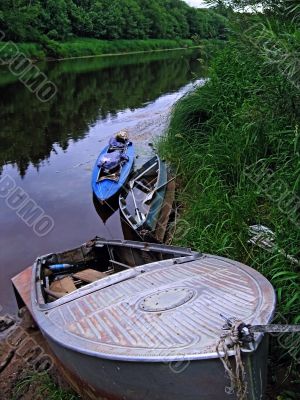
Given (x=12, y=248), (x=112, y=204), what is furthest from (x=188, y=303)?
(x=112, y=204)

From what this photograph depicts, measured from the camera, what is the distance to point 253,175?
5551 millimetres

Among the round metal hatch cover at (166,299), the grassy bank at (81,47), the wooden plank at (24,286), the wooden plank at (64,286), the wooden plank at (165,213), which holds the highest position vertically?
the grassy bank at (81,47)

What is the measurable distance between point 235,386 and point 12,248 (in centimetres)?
586

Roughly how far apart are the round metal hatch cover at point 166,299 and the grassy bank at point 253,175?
0.82 metres

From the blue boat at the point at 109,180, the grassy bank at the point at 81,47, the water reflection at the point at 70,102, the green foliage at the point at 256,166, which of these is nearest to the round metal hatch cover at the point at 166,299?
the green foliage at the point at 256,166

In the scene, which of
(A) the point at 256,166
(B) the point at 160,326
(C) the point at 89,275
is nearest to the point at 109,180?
(C) the point at 89,275

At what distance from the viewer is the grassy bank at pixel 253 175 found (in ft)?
13.1

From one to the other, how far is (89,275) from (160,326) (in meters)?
2.37

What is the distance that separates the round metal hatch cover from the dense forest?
89.5ft

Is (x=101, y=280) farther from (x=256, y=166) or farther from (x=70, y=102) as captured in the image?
(x=70, y=102)

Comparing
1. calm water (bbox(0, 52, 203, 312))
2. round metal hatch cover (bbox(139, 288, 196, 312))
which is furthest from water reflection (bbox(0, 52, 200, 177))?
round metal hatch cover (bbox(139, 288, 196, 312))

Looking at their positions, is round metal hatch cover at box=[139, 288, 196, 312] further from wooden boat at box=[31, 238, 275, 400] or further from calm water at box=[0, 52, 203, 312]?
calm water at box=[0, 52, 203, 312]

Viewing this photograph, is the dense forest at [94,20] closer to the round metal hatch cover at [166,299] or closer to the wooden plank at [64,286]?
the wooden plank at [64,286]

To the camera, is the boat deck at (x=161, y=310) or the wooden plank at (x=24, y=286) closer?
the boat deck at (x=161, y=310)
